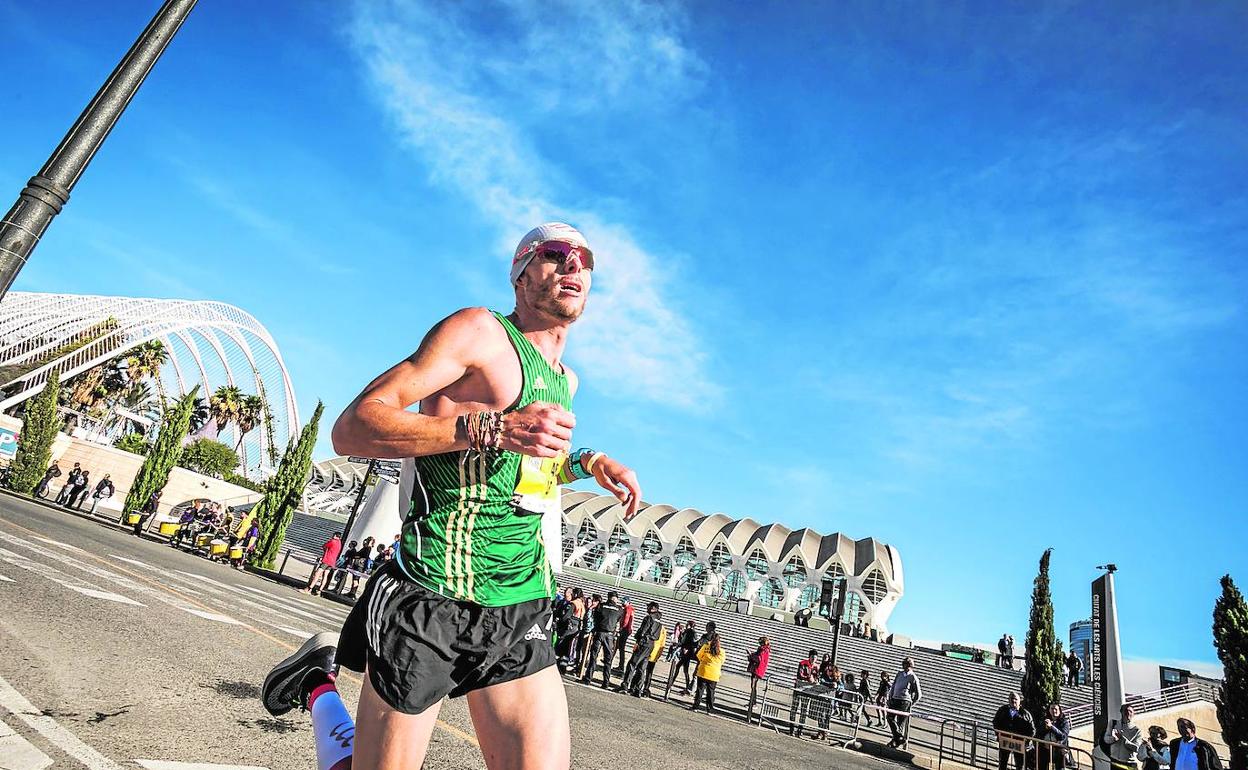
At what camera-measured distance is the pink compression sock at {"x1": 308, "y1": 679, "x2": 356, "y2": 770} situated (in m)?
1.92

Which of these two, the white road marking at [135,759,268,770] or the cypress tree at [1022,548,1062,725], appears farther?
the cypress tree at [1022,548,1062,725]

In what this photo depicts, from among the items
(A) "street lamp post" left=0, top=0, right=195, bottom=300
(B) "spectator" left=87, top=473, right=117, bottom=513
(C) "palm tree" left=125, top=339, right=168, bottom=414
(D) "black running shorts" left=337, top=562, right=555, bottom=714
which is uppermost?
(C) "palm tree" left=125, top=339, right=168, bottom=414

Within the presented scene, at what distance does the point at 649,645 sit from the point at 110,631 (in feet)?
29.1

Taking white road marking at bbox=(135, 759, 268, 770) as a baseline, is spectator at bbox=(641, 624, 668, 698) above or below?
above

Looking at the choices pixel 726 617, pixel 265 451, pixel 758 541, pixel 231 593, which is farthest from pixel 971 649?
pixel 265 451

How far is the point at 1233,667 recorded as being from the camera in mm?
16562

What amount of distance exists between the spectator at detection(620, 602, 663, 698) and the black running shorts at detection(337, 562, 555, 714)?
10.7 m

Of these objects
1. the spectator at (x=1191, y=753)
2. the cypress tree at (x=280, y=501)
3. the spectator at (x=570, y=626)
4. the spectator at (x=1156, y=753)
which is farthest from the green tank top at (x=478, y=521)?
the cypress tree at (x=280, y=501)

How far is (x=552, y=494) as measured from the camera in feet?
6.83

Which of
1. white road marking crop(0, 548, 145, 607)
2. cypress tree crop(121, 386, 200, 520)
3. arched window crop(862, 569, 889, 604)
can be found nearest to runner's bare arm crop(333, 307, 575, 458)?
white road marking crop(0, 548, 145, 607)

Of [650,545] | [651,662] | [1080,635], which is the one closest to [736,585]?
[650,545]

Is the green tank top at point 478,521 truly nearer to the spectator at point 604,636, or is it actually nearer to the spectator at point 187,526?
the spectator at point 604,636

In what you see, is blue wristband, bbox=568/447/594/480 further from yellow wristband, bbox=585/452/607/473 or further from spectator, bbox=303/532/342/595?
spectator, bbox=303/532/342/595

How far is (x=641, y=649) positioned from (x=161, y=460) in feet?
79.8
